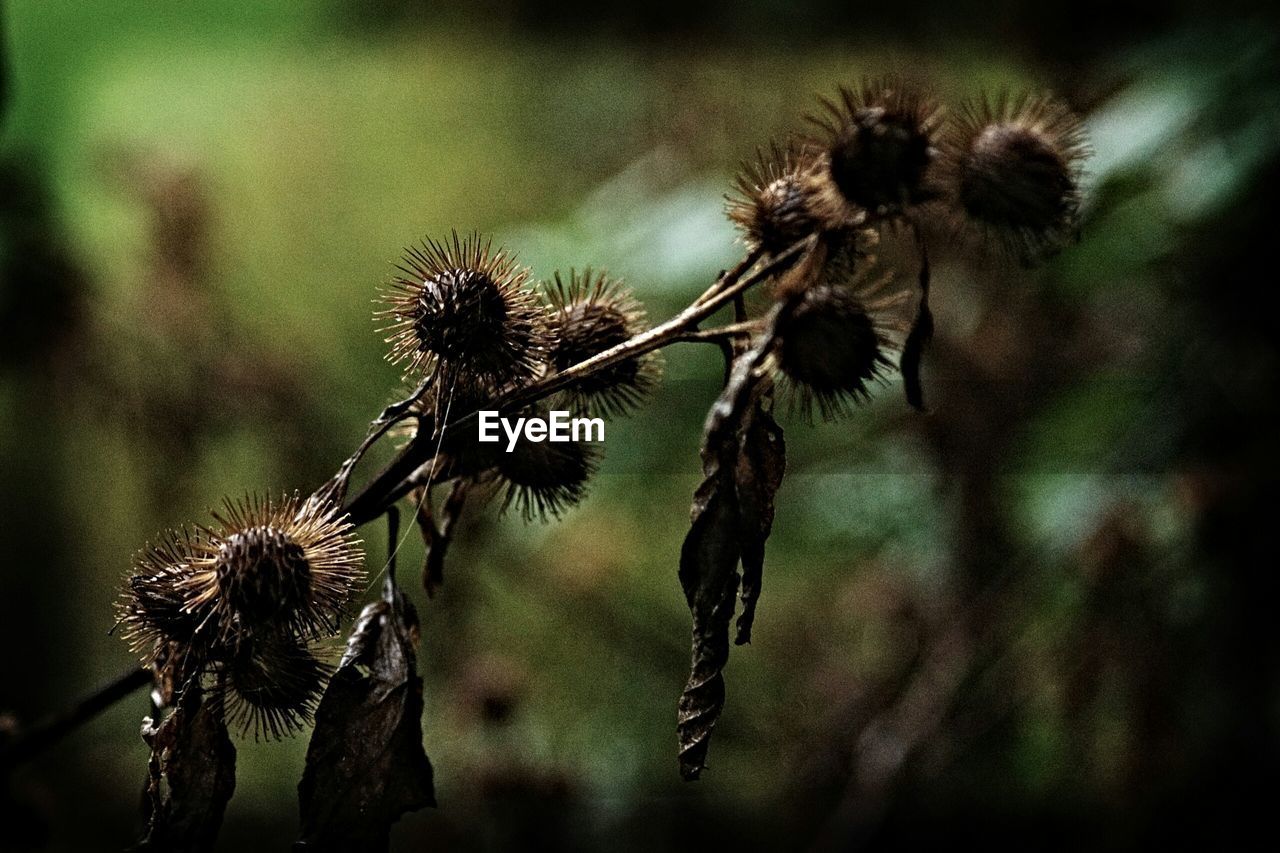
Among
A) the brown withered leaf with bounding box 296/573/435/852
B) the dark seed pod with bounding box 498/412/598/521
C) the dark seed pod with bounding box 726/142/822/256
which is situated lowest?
the brown withered leaf with bounding box 296/573/435/852

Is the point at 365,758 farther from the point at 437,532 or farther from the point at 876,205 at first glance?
the point at 876,205

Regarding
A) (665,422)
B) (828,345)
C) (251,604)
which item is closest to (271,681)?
(251,604)

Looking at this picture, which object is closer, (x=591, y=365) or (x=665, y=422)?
(x=591, y=365)

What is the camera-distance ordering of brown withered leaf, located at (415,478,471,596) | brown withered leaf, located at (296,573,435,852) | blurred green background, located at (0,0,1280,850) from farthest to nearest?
blurred green background, located at (0,0,1280,850)
brown withered leaf, located at (415,478,471,596)
brown withered leaf, located at (296,573,435,852)

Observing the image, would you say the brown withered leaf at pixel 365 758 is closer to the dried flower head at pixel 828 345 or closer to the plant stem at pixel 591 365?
the plant stem at pixel 591 365

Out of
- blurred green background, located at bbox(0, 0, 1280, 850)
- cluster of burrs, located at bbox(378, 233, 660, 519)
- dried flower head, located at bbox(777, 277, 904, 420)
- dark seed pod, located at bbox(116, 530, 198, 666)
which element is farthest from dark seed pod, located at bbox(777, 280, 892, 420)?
blurred green background, located at bbox(0, 0, 1280, 850)

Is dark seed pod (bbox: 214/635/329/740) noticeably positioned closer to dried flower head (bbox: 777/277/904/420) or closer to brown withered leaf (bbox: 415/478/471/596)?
brown withered leaf (bbox: 415/478/471/596)

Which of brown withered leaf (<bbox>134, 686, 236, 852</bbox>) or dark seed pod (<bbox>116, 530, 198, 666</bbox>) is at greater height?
dark seed pod (<bbox>116, 530, 198, 666</bbox>)
